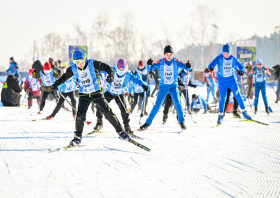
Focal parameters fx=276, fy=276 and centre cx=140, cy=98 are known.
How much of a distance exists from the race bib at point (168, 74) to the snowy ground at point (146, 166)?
45.9 inches

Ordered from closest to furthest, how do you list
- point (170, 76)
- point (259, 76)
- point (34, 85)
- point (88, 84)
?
point (88, 84), point (170, 76), point (259, 76), point (34, 85)

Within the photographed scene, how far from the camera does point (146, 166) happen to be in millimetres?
3475

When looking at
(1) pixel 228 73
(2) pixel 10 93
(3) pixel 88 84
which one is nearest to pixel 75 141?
(3) pixel 88 84

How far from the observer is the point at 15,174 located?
3.15 m

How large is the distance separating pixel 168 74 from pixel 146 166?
292cm

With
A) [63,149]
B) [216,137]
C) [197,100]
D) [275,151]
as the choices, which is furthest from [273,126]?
[63,149]

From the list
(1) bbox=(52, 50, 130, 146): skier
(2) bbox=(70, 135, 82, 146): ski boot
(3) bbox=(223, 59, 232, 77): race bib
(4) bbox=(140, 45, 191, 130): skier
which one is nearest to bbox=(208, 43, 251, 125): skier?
(3) bbox=(223, 59, 232, 77): race bib

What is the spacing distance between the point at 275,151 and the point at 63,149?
129 inches

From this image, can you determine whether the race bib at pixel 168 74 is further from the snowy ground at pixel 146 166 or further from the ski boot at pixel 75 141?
the ski boot at pixel 75 141

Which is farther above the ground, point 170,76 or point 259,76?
point 259,76

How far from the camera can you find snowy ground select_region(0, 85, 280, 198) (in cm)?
268

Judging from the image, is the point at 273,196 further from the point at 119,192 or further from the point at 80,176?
the point at 80,176

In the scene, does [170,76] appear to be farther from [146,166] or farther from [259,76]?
[259,76]

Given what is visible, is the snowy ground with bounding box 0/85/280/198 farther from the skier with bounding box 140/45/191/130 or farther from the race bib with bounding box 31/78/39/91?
the race bib with bounding box 31/78/39/91
